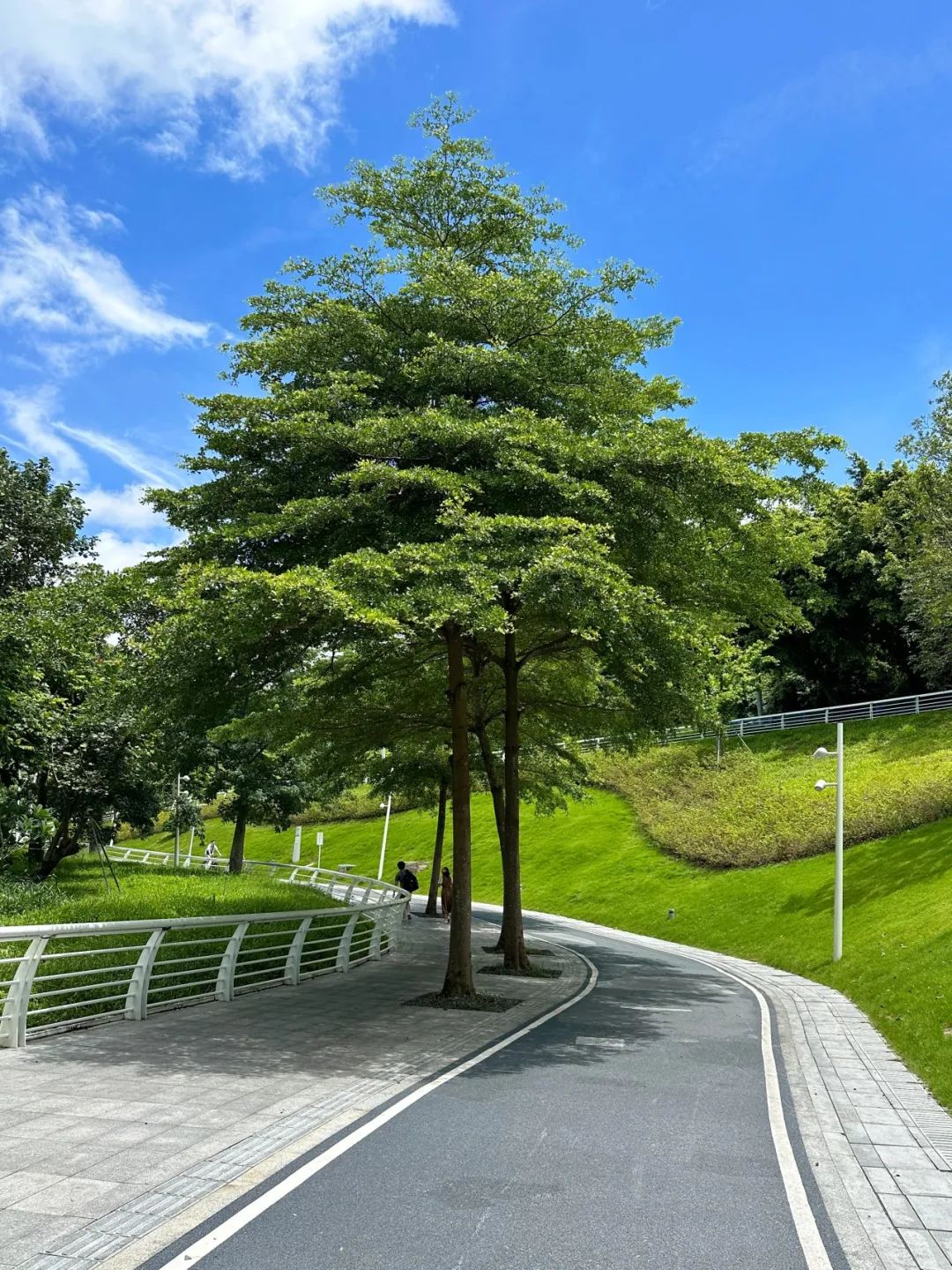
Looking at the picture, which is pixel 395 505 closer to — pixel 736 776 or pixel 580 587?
pixel 580 587

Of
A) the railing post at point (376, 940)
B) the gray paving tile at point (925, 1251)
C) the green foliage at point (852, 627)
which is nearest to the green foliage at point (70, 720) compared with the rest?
the railing post at point (376, 940)

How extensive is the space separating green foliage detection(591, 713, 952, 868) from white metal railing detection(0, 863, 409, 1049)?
1220cm

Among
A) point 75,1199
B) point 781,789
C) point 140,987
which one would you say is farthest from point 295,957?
point 781,789

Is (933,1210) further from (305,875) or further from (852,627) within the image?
(852,627)

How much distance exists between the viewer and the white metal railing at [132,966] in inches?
377

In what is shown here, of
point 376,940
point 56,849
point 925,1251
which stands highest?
point 56,849

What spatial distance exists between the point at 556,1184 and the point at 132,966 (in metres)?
6.92

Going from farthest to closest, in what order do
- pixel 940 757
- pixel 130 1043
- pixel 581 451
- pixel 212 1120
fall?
pixel 940 757
pixel 581 451
pixel 130 1043
pixel 212 1120

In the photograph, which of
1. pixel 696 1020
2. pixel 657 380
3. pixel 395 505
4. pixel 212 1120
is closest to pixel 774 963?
pixel 696 1020

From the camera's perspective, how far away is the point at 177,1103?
7598 mm

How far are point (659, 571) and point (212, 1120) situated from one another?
12.0 m

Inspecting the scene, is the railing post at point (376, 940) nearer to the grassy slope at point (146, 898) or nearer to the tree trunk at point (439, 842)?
the grassy slope at point (146, 898)

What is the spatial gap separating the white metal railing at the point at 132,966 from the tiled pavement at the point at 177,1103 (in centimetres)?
37

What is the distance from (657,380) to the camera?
18.7m
